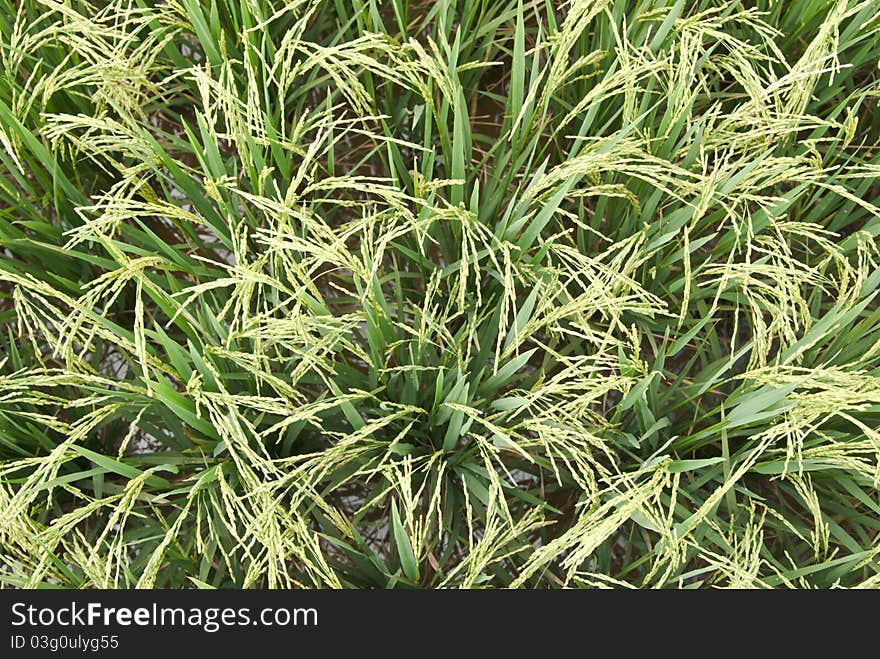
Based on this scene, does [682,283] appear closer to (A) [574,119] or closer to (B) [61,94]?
(A) [574,119]

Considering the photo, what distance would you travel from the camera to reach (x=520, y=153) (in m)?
0.91

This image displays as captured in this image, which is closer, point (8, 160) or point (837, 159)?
point (8, 160)

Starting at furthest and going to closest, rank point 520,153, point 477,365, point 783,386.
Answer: point 520,153, point 477,365, point 783,386

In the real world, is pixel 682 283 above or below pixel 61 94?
below

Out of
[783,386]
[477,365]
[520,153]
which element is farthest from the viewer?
[520,153]

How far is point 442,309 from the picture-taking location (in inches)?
34.1

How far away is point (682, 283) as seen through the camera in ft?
2.74

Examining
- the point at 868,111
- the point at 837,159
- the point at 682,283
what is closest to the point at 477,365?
the point at 682,283

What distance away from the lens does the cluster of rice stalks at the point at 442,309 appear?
0.71m

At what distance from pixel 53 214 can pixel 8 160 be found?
99mm

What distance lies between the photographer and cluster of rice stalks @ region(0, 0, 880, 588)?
712 mm

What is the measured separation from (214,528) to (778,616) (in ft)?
2.04

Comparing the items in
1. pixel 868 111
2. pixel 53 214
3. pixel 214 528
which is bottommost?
pixel 214 528

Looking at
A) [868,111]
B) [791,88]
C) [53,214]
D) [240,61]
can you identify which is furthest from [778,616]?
[53,214]
